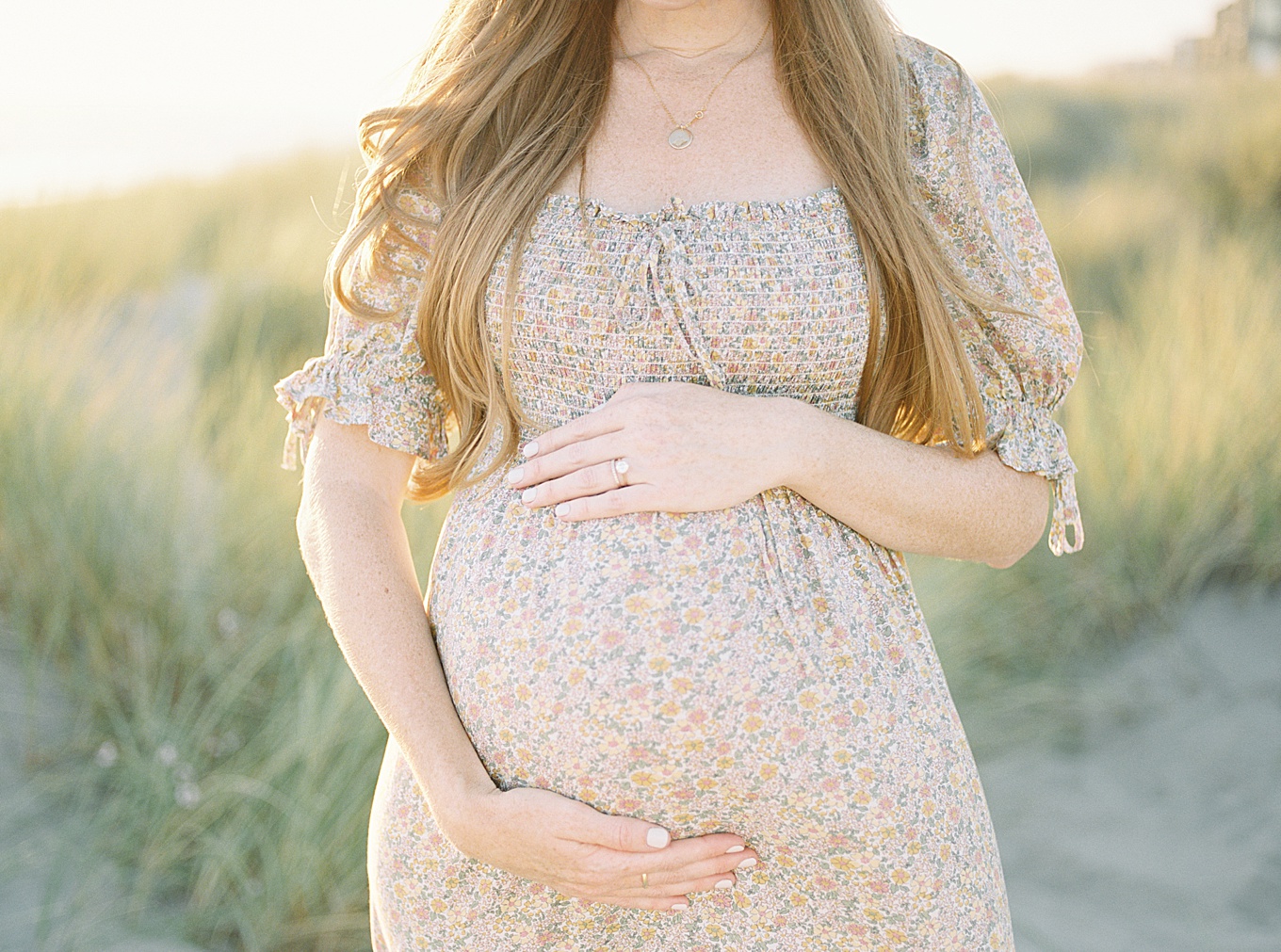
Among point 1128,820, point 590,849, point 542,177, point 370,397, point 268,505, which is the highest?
point 542,177

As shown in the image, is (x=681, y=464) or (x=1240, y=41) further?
(x=1240, y=41)

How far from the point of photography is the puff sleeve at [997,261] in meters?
1.45

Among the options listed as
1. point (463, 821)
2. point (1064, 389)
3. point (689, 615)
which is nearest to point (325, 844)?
point (463, 821)

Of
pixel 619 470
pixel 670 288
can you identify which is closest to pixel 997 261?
pixel 670 288

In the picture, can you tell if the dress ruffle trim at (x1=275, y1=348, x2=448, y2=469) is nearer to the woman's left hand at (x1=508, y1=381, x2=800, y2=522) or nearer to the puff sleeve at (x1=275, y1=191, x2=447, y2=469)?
the puff sleeve at (x1=275, y1=191, x2=447, y2=469)

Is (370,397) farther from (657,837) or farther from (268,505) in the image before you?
(268,505)

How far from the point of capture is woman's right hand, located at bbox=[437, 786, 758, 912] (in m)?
1.31

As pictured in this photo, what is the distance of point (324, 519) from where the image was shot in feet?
4.90

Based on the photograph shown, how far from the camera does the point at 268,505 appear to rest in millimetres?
3209

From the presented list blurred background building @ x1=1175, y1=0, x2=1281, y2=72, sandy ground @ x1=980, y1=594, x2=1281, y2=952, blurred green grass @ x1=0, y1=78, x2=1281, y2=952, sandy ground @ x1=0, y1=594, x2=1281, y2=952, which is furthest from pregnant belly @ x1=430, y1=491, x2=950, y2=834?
blurred background building @ x1=1175, y1=0, x2=1281, y2=72

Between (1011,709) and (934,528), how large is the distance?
96.9 inches

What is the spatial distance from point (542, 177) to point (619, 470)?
1.35ft

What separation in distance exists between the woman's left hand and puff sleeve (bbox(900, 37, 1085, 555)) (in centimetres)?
31

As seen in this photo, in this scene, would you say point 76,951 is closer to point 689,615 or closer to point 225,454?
point 225,454
